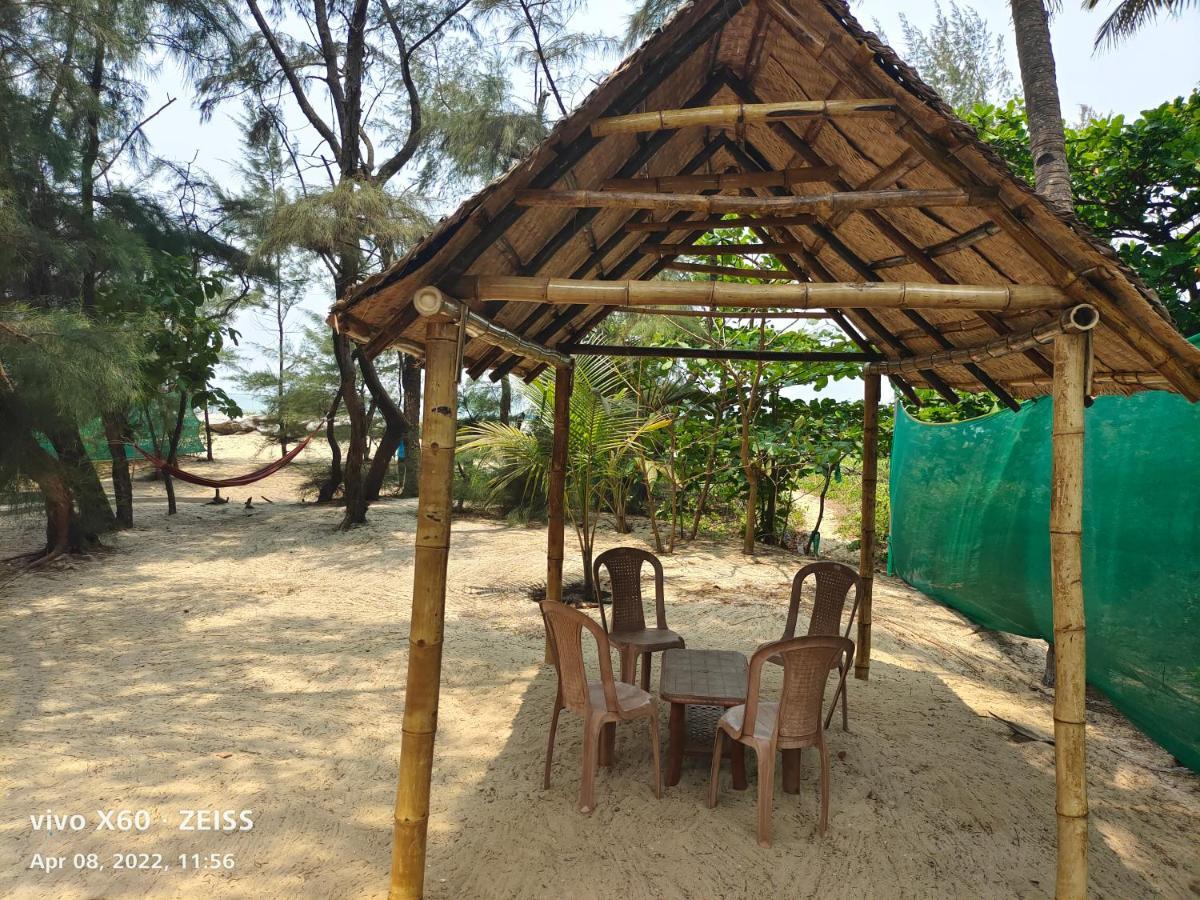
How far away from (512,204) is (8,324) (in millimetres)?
3887

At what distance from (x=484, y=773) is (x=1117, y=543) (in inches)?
107

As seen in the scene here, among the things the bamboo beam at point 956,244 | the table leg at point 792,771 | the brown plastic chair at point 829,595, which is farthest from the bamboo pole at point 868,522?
the table leg at point 792,771

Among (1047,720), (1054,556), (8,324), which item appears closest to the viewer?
(1054,556)

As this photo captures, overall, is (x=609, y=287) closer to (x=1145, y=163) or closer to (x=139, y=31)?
→ (x=1145, y=163)

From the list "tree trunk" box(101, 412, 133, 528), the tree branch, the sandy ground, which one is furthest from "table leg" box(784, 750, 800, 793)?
the tree branch

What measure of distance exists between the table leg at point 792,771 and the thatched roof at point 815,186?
168 cm

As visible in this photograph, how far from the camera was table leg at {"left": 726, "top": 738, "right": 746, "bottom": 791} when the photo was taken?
103 inches

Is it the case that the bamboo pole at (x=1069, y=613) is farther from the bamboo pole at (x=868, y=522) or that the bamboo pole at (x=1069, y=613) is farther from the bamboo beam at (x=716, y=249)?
the bamboo pole at (x=868, y=522)

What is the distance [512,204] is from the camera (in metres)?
2.15

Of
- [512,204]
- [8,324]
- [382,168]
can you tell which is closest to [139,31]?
[382,168]

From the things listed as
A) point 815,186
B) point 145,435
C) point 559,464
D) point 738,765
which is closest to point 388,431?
point 145,435

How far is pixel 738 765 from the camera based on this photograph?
2629 millimetres

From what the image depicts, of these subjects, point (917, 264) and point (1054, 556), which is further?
point (917, 264)

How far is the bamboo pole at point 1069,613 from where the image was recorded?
1.95m
